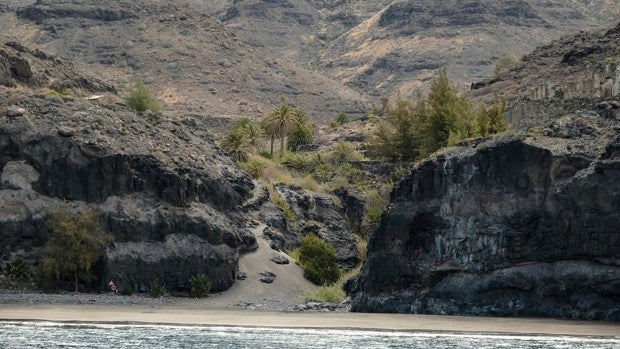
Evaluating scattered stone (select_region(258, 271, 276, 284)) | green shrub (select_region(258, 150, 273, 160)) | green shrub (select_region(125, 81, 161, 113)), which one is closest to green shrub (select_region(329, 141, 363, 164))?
green shrub (select_region(258, 150, 273, 160))

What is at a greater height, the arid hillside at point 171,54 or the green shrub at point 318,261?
the arid hillside at point 171,54

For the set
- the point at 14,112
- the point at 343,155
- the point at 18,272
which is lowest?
the point at 18,272

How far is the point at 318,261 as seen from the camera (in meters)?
84.0

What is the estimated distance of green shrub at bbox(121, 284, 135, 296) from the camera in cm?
7356

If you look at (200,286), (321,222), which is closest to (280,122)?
(321,222)

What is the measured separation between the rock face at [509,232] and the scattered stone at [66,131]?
21678 millimetres

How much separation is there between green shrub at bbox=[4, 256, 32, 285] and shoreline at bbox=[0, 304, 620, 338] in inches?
349

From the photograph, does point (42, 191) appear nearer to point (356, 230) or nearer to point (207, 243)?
point (207, 243)

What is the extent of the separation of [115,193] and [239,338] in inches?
1104

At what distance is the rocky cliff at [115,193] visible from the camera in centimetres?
7494

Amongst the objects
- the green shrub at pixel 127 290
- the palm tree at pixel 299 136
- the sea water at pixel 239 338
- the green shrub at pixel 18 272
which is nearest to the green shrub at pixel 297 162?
the palm tree at pixel 299 136

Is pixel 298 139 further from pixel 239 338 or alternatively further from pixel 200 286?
pixel 239 338

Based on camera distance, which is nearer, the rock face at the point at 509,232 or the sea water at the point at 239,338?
the sea water at the point at 239,338

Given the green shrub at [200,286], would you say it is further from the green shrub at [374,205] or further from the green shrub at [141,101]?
the green shrub at [141,101]
